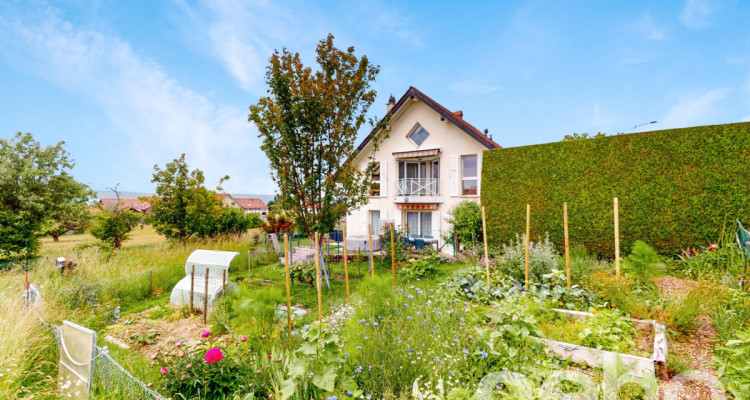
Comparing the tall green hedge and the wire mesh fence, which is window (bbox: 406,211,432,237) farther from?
the wire mesh fence

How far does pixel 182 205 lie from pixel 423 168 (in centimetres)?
1150

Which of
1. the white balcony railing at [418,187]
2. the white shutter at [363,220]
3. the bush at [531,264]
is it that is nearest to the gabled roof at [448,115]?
the white balcony railing at [418,187]

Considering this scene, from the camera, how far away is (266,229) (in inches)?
603

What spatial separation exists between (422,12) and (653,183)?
7.38 m

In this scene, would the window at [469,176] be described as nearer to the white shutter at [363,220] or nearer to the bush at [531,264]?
the white shutter at [363,220]

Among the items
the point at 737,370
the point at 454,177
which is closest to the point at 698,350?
the point at 737,370

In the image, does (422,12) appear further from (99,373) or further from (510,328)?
(99,373)

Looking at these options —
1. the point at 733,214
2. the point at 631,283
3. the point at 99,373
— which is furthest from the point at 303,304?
the point at 733,214

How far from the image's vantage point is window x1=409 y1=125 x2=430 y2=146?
46.2 ft

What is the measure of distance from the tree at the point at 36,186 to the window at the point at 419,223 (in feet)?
48.7

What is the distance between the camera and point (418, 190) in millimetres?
13906

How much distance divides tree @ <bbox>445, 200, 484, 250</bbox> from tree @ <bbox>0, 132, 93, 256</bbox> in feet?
51.9

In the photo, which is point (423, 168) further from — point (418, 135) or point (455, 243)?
point (455, 243)

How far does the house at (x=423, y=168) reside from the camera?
510 inches
